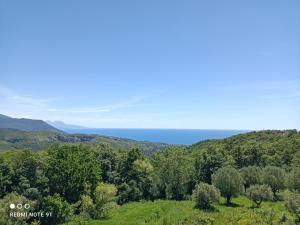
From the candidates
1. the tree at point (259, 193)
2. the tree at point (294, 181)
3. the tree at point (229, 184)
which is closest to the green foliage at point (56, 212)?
the tree at point (229, 184)

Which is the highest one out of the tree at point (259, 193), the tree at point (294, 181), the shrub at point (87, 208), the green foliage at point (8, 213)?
the tree at point (294, 181)

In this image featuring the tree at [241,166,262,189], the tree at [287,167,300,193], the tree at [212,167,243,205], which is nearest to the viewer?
the tree at [287,167,300,193]

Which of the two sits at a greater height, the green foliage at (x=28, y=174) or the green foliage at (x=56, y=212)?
the green foliage at (x=28, y=174)

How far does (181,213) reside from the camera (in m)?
45.4

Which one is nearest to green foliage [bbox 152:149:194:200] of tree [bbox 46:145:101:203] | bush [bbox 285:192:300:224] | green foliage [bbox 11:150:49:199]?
tree [bbox 46:145:101:203]

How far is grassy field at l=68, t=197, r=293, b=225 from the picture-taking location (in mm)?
34250

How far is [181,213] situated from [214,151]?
107 feet

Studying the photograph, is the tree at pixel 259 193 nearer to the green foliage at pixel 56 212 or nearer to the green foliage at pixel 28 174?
the green foliage at pixel 56 212

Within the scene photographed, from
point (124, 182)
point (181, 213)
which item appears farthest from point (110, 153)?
point (181, 213)

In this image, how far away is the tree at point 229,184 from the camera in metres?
54.1

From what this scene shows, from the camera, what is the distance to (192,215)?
42781 mm

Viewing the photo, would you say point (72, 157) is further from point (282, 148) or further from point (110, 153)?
point (282, 148)

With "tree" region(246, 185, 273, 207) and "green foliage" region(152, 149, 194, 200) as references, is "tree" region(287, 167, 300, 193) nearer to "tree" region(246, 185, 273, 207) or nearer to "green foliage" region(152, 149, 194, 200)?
"tree" region(246, 185, 273, 207)

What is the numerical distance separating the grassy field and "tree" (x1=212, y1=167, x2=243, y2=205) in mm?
1772
